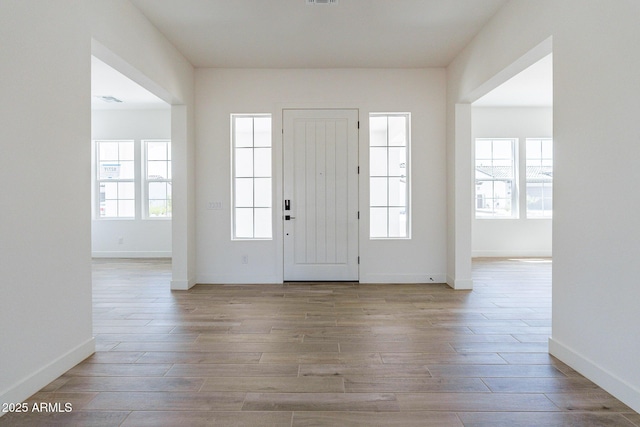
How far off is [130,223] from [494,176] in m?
7.54

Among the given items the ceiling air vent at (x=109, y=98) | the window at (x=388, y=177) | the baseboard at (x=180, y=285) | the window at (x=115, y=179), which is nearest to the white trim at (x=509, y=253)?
the window at (x=388, y=177)

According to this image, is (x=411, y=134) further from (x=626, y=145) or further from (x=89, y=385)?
(x=89, y=385)

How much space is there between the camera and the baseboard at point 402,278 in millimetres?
5262

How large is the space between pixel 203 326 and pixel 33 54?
7.87ft

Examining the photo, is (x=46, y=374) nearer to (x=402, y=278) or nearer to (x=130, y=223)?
(x=402, y=278)

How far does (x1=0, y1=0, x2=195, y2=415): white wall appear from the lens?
2098 millimetres

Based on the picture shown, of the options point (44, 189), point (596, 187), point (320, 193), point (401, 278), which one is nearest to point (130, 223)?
point (320, 193)

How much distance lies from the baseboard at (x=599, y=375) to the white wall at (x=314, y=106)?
8.35 ft

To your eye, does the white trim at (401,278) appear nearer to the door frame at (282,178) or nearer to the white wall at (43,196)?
the door frame at (282,178)

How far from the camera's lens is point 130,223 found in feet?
25.8

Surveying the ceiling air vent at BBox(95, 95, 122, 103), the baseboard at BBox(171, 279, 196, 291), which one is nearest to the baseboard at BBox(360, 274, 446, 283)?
the baseboard at BBox(171, 279, 196, 291)

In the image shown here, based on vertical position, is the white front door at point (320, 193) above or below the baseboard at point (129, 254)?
above

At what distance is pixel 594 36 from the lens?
239 centimetres

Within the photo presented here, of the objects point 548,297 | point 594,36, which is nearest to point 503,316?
point 548,297
